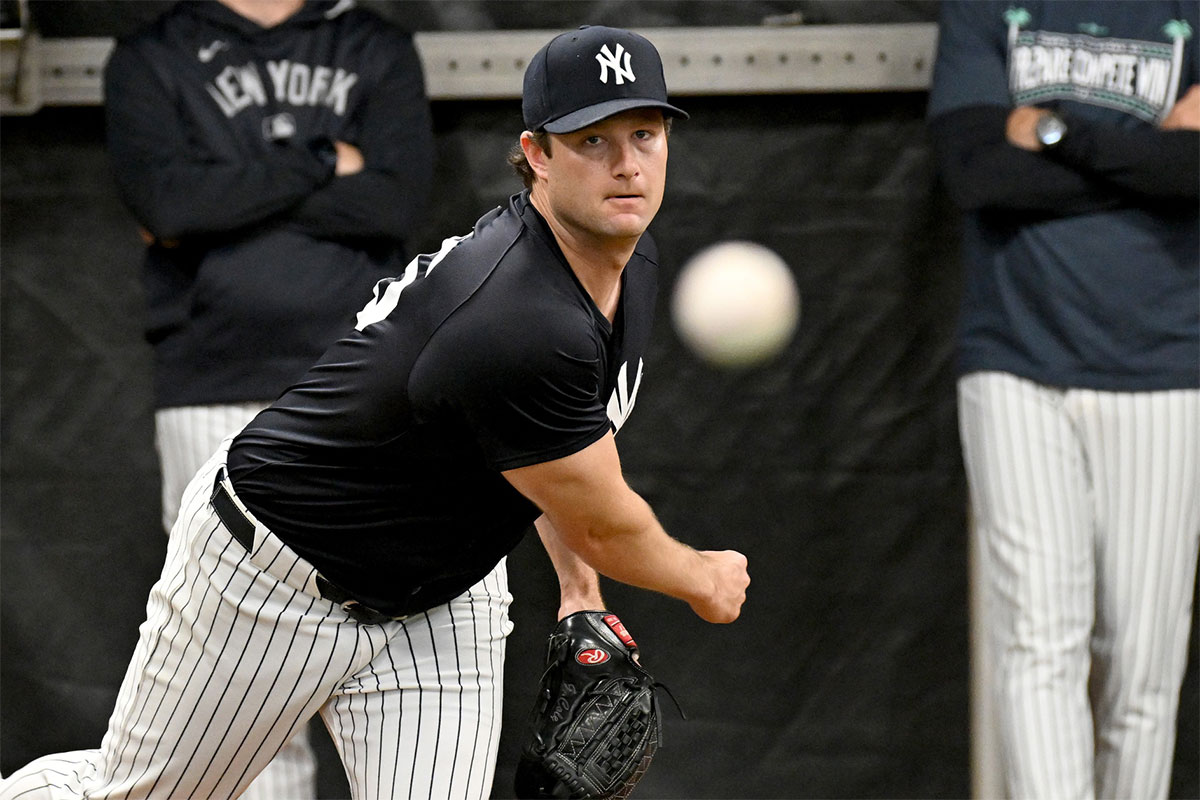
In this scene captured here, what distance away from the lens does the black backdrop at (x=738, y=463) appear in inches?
159

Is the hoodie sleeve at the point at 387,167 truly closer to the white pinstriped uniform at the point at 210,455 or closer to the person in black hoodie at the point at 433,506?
the white pinstriped uniform at the point at 210,455

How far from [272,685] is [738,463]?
1991 mm

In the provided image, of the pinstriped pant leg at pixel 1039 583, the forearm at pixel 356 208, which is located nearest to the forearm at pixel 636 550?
the pinstriped pant leg at pixel 1039 583

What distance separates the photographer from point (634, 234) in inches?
80.4

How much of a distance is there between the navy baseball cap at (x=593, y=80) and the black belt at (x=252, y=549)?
81 centimetres

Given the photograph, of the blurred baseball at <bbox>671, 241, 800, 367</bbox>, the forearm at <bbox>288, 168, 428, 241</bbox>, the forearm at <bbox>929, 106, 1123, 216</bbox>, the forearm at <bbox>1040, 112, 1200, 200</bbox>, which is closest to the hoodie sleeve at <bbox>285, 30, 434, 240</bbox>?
the forearm at <bbox>288, 168, 428, 241</bbox>

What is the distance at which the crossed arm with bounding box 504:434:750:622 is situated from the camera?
205 cm

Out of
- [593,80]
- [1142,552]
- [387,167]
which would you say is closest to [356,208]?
[387,167]

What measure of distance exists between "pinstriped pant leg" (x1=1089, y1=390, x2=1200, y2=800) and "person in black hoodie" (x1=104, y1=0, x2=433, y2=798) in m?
1.82

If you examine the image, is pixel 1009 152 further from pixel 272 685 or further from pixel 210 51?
pixel 272 685

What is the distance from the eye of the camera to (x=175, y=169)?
354 cm

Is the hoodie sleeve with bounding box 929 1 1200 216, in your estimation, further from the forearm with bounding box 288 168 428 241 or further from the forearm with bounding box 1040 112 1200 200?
the forearm with bounding box 288 168 428 241

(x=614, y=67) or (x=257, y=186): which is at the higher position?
(x=614, y=67)

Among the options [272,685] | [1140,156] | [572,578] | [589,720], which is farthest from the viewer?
[1140,156]
